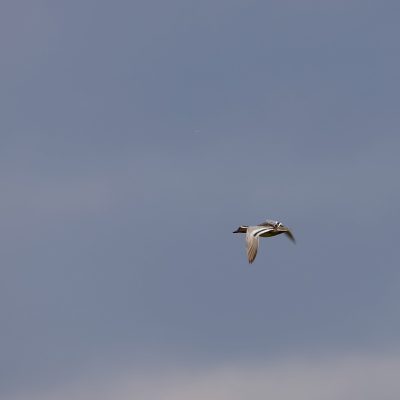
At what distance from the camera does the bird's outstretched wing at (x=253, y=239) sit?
93.7m

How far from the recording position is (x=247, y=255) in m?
93.3

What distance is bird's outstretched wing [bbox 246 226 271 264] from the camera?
93.7 m

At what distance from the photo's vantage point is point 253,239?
322 ft

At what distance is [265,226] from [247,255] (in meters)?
11.0

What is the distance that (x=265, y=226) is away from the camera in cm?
10394

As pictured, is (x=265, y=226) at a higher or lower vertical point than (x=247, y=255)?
higher

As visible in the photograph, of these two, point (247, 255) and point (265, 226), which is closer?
point (247, 255)
